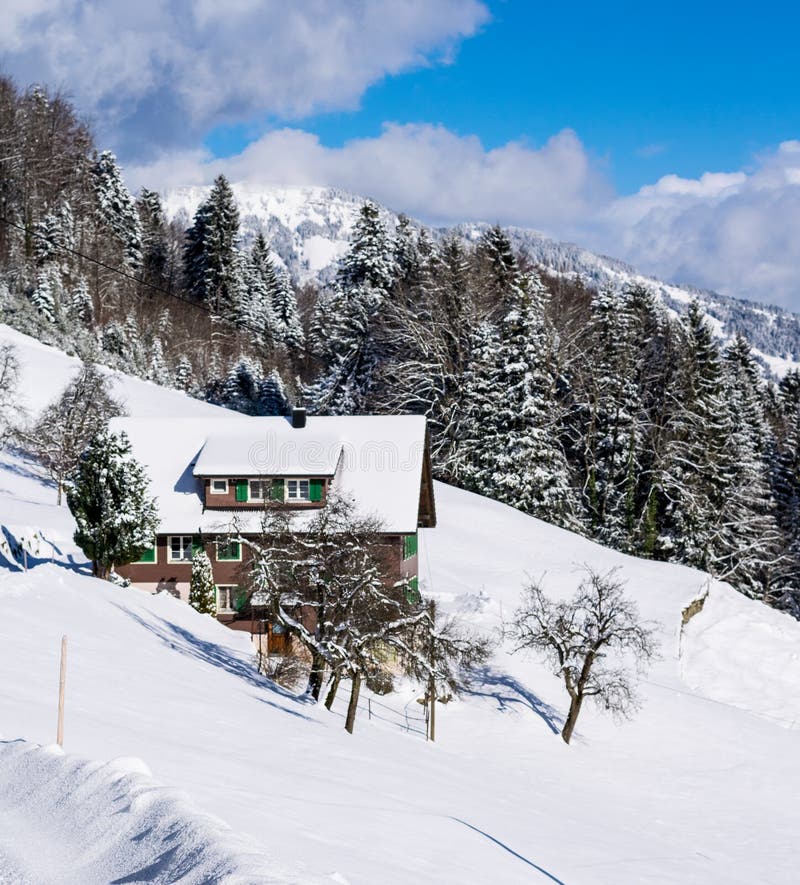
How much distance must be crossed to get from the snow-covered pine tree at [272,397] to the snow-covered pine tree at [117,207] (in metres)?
17.3

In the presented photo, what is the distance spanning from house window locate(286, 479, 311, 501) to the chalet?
38mm

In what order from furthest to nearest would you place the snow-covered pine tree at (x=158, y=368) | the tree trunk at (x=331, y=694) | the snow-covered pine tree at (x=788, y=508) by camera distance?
the snow-covered pine tree at (x=158, y=368)
the snow-covered pine tree at (x=788, y=508)
the tree trunk at (x=331, y=694)

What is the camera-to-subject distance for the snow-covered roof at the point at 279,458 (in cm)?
3591

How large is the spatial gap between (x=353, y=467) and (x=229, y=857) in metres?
31.8

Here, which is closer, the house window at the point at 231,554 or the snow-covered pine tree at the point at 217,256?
the house window at the point at 231,554

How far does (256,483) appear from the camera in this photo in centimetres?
3647

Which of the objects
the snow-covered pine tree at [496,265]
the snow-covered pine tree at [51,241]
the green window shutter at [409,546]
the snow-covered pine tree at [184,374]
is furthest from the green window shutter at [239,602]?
the snow-covered pine tree at [51,241]

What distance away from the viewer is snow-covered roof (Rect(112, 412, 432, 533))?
35.9 m

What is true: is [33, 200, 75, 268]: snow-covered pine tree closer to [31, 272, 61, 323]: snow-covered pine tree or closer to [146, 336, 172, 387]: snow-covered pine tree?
[31, 272, 61, 323]: snow-covered pine tree

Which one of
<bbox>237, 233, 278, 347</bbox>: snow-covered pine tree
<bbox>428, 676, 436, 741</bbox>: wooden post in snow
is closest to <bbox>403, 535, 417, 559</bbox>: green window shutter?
<bbox>428, 676, 436, 741</bbox>: wooden post in snow

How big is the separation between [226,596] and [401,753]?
13.9 meters

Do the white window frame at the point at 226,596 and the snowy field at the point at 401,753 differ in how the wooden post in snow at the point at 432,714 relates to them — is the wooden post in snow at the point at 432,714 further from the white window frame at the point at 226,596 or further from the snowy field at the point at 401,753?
the white window frame at the point at 226,596

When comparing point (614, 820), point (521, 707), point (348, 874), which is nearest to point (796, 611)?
point (521, 707)

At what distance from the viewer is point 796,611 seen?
192 feet
